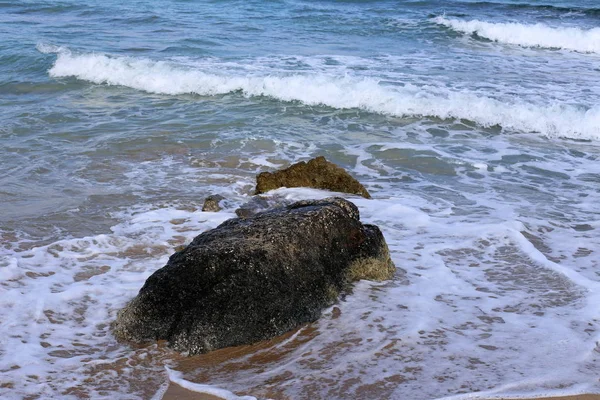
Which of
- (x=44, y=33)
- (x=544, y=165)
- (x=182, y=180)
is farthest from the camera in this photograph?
(x=44, y=33)

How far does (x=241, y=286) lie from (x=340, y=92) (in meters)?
7.92

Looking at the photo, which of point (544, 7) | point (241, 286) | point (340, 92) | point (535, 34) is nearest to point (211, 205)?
point (241, 286)

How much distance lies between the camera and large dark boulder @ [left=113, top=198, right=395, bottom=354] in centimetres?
385

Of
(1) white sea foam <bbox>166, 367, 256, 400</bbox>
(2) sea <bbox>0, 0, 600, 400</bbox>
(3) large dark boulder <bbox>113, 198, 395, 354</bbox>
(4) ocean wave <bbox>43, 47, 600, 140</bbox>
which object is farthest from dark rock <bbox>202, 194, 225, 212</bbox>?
(4) ocean wave <bbox>43, 47, 600, 140</bbox>

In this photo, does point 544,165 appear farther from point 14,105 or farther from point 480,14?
point 480,14

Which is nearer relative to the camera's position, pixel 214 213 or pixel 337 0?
pixel 214 213

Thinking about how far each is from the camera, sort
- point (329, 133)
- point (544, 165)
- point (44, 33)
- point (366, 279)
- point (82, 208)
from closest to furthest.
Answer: point (366, 279) < point (82, 208) < point (544, 165) < point (329, 133) < point (44, 33)

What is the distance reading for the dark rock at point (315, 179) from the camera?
659 centimetres

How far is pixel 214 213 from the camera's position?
238 inches

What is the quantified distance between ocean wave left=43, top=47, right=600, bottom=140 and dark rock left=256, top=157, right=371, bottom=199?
432 centimetres

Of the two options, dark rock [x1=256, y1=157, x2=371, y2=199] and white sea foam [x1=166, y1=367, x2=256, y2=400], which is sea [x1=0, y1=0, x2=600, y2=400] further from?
dark rock [x1=256, y1=157, x2=371, y2=199]

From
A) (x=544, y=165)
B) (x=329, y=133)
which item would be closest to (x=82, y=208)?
(x=329, y=133)

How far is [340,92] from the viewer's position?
451 inches

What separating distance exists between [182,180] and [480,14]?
1763 cm
